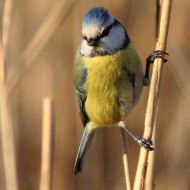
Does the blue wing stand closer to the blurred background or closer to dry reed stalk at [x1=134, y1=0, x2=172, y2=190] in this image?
dry reed stalk at [x1=134, y1=0, x2=172, y2=190]

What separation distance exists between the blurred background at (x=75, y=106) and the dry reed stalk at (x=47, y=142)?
807 millimetres

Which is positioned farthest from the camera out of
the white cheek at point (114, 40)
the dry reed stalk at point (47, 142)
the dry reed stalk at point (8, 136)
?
the white cheek at point (114, 40)

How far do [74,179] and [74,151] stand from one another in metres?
0.13

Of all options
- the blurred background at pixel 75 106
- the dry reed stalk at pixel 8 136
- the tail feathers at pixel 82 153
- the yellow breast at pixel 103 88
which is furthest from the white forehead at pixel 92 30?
the blurred background at pixel 75 106

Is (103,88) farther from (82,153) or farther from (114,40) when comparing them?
(82,153)

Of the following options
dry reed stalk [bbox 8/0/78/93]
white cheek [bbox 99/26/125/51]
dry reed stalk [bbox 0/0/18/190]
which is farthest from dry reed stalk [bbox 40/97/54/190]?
dry reed stalk [bbox 8/0/78/93]

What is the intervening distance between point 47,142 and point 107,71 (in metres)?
0.39

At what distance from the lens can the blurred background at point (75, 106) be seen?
7.04 feet

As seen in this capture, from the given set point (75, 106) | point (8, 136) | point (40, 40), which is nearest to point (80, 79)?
point (40, 40)

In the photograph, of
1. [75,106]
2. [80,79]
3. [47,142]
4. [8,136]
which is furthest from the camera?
[75,106]

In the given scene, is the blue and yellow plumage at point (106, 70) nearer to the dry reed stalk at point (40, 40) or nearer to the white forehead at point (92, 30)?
the white forehead at point (92, 30)

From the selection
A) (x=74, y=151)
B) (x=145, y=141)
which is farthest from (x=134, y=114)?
(x=145, y=141)

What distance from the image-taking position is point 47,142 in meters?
1.28

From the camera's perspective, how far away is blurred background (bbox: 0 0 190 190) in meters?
2.15
